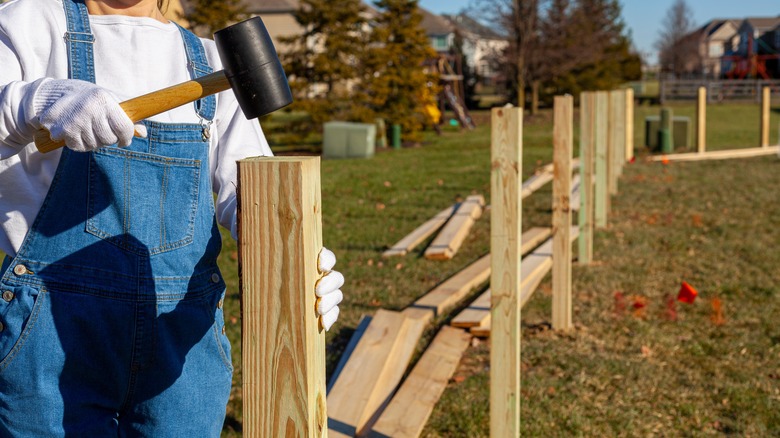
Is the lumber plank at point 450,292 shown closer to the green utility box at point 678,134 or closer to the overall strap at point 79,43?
the overall strap at point 79,43

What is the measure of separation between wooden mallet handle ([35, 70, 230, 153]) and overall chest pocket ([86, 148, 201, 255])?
0.20 metres

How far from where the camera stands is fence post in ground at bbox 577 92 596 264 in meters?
7.28

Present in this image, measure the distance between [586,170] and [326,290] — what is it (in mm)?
6171

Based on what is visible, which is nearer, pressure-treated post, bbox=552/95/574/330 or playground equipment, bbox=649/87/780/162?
pressure-treated post, bbox=552/95/574/330

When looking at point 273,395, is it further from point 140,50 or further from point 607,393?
point 607,393

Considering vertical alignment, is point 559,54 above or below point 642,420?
above

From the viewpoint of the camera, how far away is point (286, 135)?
68.6 ft

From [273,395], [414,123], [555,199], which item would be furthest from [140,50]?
[414,123]

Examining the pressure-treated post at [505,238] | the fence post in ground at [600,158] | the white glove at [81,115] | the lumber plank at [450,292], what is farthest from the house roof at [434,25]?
the white glove at [81,115]

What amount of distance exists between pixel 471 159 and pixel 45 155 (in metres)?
16.2

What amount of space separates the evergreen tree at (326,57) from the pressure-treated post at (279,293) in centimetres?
1872

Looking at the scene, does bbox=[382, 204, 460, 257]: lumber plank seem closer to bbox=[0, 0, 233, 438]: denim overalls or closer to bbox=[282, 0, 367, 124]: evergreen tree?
bbox=[0, 0, 233, 438]: denim overalls

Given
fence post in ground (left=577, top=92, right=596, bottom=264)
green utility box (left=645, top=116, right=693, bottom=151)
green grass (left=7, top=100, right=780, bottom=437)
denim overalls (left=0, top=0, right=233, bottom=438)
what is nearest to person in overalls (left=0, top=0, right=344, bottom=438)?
denim overalls (left=0, top=0, right=233, bottom=438)

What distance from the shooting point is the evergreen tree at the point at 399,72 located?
21.5 meters
